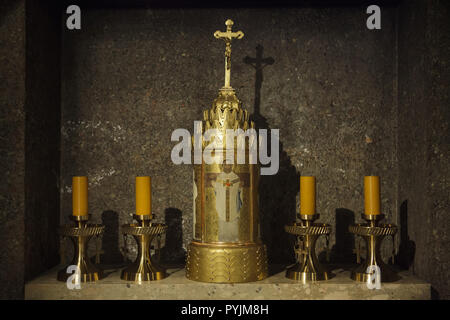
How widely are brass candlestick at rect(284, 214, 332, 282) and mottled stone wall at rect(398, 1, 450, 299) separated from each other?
14.9 inches

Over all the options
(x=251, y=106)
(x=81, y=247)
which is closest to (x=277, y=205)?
(x=251, y=106)

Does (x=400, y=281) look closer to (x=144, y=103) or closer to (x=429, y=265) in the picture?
(x=429, y=265)

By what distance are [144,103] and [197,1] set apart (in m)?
0.53

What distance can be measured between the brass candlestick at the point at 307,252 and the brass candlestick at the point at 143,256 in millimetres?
518

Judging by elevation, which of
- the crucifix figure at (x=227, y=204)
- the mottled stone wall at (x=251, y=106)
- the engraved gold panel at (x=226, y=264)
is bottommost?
the engraved gold panel at (x=226, y=264)

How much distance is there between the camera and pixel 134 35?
7.38 feet

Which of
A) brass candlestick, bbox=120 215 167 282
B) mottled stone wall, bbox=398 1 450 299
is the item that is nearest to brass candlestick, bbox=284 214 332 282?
mottled stone wall, bbox=398 1 450 299

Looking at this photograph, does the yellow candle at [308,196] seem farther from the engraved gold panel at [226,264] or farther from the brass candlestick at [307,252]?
the engraved gold panel at [226,264]

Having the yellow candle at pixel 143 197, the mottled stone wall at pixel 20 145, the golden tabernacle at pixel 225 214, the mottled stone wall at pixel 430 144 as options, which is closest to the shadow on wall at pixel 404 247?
the mottled stone wall at pixel 430 144

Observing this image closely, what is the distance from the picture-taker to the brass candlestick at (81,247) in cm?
184

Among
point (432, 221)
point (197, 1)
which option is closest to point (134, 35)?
point (197, 1)

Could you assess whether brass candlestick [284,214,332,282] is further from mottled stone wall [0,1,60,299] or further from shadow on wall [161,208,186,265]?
mottled stone wall [0,1,60,299]

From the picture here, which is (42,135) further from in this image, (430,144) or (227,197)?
(430,144)

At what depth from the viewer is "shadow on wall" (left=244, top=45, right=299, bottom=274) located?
2221mm
